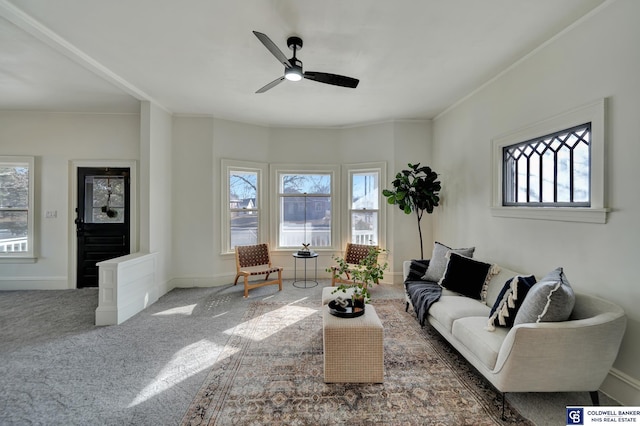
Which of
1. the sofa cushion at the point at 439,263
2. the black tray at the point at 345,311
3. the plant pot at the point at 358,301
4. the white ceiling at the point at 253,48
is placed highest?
the white ceiling at the point at 253,48

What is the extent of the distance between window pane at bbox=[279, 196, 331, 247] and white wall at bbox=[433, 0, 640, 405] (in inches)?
106

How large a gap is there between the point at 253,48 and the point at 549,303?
3.18 meters

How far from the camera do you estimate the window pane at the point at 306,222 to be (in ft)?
16.9

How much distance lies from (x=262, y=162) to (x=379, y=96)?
7.92 feet

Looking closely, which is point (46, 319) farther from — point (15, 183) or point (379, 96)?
point (379, 96)

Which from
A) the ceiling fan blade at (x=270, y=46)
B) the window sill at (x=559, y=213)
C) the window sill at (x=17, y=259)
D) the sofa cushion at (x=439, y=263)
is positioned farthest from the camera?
the window sill at (x=17, y=259)

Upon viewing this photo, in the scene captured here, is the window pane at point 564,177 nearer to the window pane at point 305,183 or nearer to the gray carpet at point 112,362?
the gray carpet at point 112,362

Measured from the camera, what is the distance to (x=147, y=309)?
3.60 meters

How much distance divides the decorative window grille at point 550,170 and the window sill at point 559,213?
4.2 inches

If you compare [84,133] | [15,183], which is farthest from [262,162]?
[15,183]

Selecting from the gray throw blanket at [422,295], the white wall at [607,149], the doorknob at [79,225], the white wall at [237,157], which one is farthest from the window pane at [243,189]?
the white wall at [607,149]

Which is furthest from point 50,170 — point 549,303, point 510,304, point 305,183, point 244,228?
point 549,303

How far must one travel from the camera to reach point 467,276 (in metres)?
2.85

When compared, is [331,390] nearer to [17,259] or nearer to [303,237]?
[303,237]
